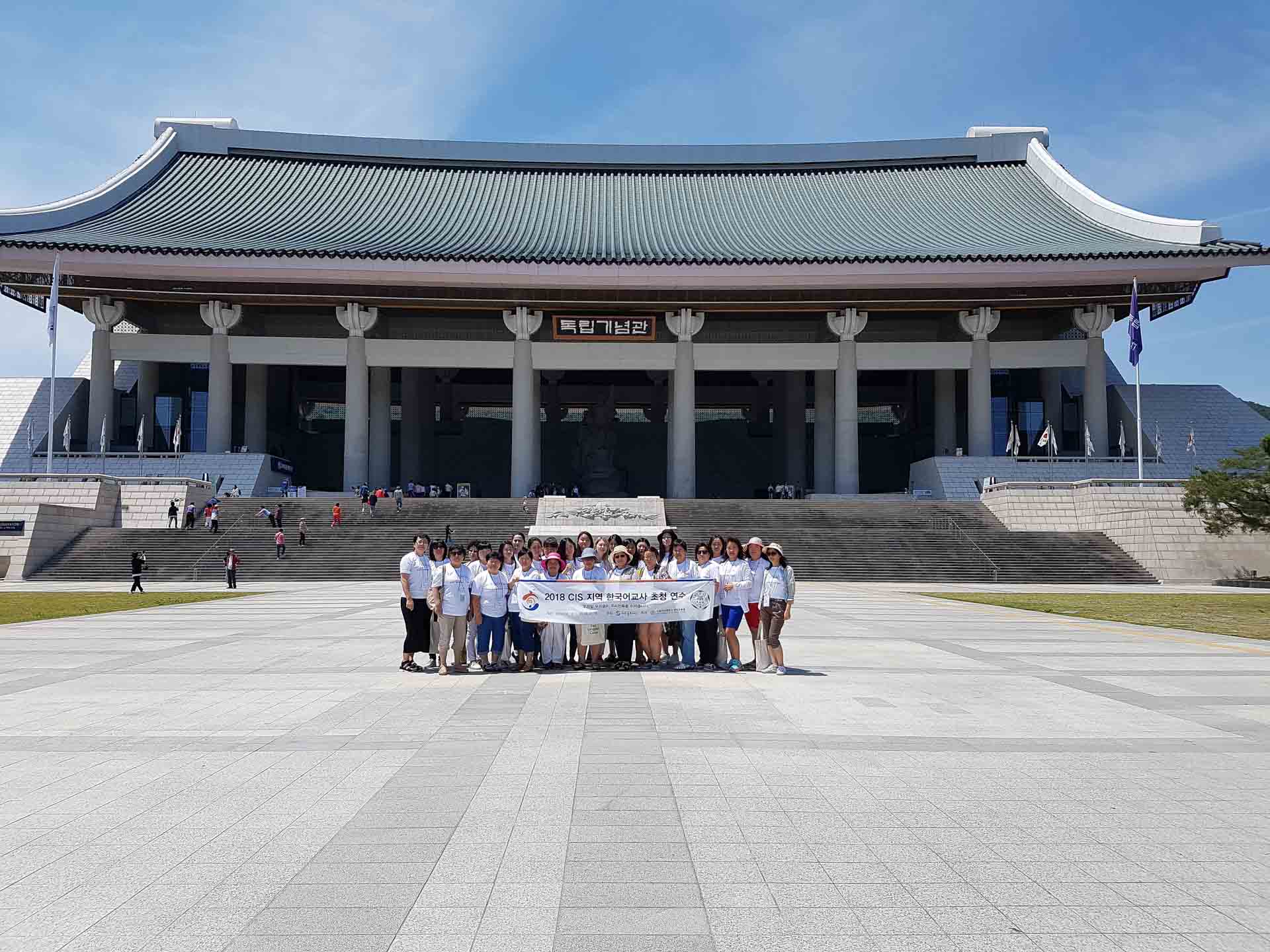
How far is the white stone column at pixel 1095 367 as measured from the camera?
4422cm

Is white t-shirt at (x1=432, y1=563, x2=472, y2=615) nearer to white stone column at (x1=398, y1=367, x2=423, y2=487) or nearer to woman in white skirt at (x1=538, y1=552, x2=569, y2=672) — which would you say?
woman in white skirt at (x1=538, y1=552, x2=569, y2=672)

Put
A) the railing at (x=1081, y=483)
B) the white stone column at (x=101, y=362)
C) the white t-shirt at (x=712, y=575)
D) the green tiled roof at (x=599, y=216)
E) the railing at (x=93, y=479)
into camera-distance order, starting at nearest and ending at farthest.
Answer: the white t-shirt at (x=712, y=575), the railing at (x=93, y=479), the railing at (x=1081, y=483), the green tiled roof at (x=599, y=216), the white stone column at (x=101, y=362)

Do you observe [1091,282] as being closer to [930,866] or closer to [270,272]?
[270,272]

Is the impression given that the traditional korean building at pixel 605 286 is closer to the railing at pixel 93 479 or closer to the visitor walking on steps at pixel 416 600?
the railing at pixel 93 479

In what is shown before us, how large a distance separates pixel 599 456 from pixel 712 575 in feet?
131

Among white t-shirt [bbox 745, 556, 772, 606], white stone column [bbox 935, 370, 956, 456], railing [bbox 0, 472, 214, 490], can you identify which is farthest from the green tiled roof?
white t-shirt [bbox 745, 556, 772, 606]

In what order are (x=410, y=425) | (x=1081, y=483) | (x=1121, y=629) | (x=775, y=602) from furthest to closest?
(x=410, y=425) → (x=1081, y=483) → (x=1121, y=629) → (x=775, y=602)

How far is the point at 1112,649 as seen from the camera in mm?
13102

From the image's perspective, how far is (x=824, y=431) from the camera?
1885 inches

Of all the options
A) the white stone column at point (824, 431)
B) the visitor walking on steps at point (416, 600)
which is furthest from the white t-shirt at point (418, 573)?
the white stone column at point (824, 431)

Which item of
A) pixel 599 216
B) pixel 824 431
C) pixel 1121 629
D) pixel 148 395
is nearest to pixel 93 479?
pixel 148 395

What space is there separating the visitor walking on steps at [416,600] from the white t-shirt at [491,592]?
54 cm

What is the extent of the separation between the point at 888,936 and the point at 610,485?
4727 centimetres

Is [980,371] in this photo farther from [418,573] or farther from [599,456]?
[418,573]
